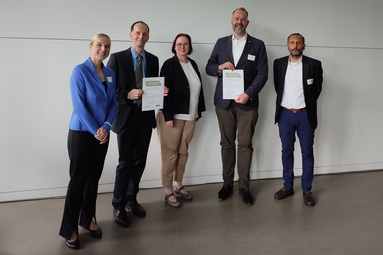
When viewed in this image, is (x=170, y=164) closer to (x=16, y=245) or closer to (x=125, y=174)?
(x=125, y=174)

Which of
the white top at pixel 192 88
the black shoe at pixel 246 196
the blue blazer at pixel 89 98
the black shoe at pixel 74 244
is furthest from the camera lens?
the black shoe at pixel 246 196

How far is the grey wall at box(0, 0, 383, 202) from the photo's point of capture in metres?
3.29

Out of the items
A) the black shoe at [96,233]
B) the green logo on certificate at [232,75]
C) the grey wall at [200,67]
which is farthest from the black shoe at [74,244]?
the green logo on certificate at [232,75]

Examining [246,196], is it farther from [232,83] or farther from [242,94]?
[232,83]

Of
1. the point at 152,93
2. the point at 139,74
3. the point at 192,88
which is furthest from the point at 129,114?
the point at 192,88

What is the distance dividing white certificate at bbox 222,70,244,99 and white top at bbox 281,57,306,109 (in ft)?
1.82

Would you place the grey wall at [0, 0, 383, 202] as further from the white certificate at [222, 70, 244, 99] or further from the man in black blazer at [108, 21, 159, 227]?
the man in black blazer at [108, 21, 159, 227]

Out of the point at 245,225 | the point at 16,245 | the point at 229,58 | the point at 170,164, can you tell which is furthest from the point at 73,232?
the point at 229,58

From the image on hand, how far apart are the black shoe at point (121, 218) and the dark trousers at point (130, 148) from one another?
48mm

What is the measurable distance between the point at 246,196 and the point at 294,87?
137 centimetres

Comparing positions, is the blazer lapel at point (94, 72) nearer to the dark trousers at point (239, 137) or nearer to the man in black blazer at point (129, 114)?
the man in black blazer at point (129, 114)

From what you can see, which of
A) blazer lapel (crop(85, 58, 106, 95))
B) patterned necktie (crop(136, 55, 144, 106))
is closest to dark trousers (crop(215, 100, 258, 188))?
patterned necktie (crop(136, 55, 144, 106))

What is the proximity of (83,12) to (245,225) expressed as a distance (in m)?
2.91

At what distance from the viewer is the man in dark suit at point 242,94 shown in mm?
3271
